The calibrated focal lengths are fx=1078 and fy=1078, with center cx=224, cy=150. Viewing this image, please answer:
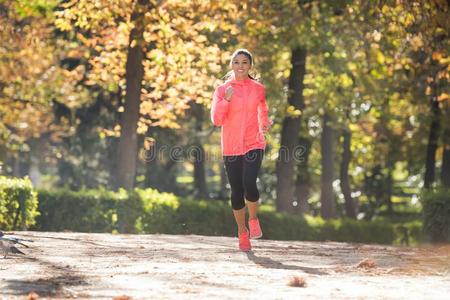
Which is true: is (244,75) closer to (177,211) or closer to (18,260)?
(18,260)

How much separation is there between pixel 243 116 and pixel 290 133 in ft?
62.4


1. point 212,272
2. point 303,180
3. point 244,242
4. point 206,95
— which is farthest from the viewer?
point 303,180

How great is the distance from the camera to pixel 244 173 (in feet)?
39.3

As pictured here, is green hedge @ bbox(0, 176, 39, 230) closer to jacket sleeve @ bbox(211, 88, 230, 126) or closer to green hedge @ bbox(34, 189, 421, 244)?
green hedge @ bbox(34, 189, 421, 244)

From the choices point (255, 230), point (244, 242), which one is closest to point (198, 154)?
point (244, 242)

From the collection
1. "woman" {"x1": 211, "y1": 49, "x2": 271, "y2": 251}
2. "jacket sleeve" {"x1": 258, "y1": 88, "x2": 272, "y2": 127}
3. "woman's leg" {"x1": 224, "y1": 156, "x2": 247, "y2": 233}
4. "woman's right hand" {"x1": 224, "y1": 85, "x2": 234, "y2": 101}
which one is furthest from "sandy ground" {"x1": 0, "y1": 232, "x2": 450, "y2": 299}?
"woman's right hand" {"x1": 224, "y1": 85, "x2": 234, "y2": 101}

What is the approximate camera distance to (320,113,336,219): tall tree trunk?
40.6 meters

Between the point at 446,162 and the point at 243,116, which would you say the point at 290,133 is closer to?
the point at 446,162

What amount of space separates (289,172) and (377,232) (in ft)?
20.3

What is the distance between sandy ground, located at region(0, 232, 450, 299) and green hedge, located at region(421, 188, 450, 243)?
20.5 feet

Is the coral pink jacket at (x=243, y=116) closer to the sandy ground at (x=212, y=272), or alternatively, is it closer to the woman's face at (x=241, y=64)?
the woman's face at (x=241, y=64)

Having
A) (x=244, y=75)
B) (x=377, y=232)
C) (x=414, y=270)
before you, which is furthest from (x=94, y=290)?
(x=377, y=232)

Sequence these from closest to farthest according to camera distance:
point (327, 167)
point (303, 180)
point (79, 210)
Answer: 1. point (79, 210)
2. point (303, 180)
3. point (327, 167)

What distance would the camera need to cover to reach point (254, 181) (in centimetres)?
1200
